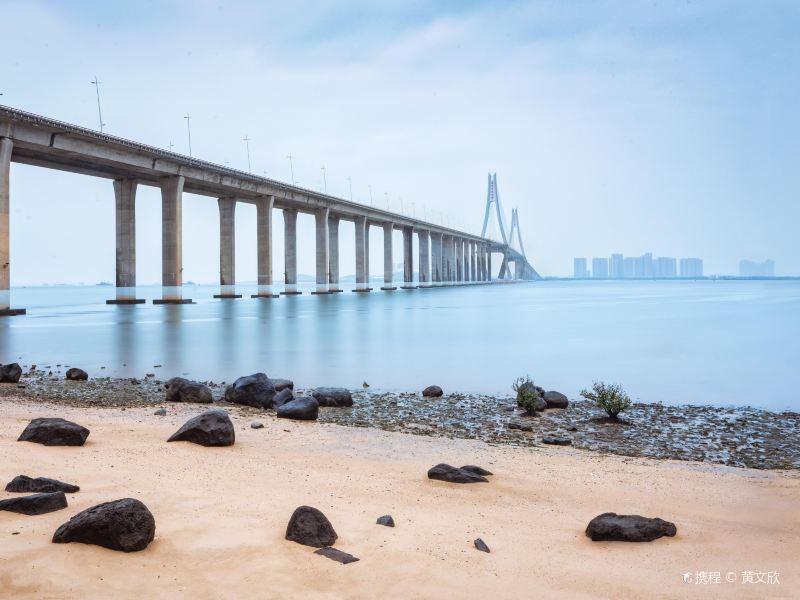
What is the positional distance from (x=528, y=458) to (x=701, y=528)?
2628 mm

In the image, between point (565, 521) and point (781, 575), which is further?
point (565, 521)

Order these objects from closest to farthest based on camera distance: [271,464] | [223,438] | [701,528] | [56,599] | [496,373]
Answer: [56,599] → [701,528] → [271,464] → [223,438] → [496,373]

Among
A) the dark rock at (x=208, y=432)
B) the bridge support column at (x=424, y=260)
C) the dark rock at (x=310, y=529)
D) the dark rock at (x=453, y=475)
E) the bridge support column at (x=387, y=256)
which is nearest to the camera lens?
the dark rock at (x=310, y=529)

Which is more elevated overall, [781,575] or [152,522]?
[152,522]

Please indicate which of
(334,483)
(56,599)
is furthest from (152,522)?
(334,483)

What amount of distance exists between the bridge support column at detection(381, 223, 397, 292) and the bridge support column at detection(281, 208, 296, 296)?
26.6 meters

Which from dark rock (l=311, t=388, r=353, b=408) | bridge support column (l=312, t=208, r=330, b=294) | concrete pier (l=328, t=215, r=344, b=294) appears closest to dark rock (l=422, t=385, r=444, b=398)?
dark rock (l=311, t=388, r=353, b=408)

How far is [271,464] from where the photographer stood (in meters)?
7.07

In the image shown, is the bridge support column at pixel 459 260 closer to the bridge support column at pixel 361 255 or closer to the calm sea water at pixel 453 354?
the bridge support column at pixel 361 255

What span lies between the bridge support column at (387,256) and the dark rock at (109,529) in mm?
102847

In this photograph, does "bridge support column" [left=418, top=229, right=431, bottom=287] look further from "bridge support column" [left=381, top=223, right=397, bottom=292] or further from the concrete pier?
the concrete pier

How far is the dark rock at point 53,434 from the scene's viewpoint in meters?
7.15

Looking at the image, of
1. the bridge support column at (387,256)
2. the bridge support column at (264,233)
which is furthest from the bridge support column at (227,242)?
the bridge support column at (387,256)

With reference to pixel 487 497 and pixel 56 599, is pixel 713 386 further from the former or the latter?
pixel 56 599
